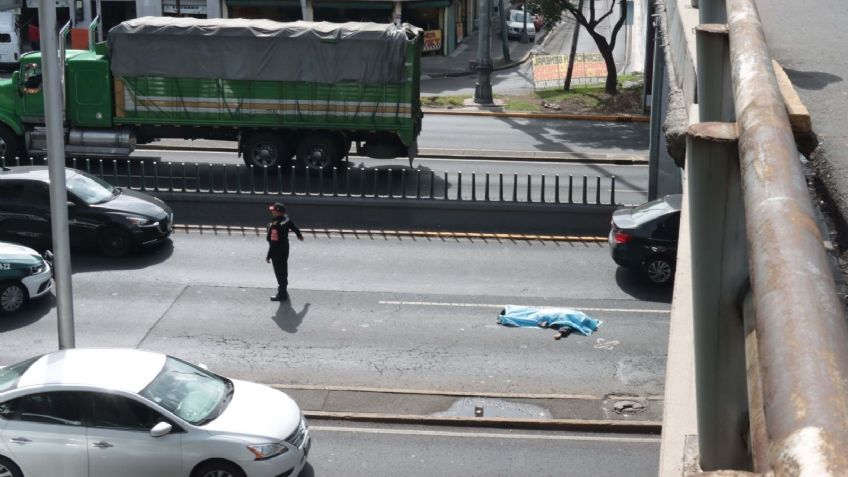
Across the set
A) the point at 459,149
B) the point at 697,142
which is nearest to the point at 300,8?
the point at 459,149

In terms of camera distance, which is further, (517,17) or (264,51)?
(517,17)

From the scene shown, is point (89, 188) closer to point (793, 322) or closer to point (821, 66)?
point (821, 66)

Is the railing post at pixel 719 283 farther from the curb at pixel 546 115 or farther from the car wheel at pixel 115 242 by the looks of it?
the curb at pixel 546 115

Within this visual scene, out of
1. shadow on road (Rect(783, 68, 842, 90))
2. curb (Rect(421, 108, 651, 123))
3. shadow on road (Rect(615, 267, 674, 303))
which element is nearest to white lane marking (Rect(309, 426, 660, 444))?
shadow on road (Rect(615, 267, 674, 303))

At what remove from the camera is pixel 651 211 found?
1842 cm

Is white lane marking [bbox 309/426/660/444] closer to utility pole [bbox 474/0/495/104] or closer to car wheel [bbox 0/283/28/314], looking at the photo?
car wheel [bbox 0/283/28/314]

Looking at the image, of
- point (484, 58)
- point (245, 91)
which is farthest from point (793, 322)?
point (484, 58)

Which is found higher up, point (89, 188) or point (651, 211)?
point (651, 211)

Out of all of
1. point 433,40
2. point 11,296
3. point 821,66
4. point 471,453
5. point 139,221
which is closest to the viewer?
point 821,66

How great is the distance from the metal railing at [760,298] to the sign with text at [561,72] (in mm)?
40072

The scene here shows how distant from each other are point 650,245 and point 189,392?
30.4ft

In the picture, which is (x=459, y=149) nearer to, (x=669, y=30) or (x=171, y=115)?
(x=171, y=115)

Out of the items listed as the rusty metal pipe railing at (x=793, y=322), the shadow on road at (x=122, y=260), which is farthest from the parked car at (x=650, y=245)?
the rusty metal pipe railing at (x=793, y=322)

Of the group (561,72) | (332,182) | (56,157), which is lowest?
(332,182)
